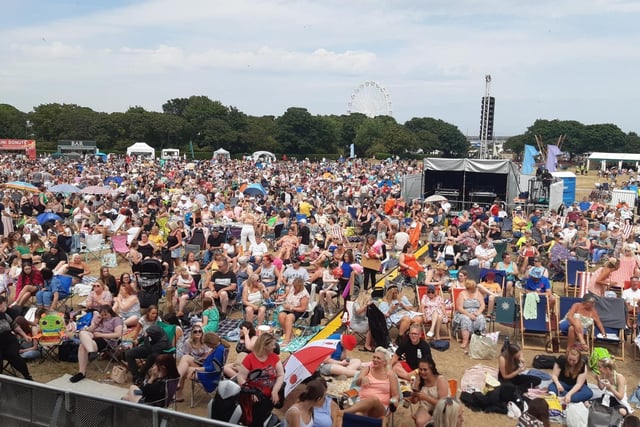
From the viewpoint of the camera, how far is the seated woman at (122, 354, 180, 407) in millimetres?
5203

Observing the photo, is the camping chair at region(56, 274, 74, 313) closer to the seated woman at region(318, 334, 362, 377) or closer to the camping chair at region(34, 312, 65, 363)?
the camping chair at region(34, 312, 65, 363)

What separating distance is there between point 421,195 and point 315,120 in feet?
219

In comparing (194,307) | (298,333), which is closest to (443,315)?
(298,333)

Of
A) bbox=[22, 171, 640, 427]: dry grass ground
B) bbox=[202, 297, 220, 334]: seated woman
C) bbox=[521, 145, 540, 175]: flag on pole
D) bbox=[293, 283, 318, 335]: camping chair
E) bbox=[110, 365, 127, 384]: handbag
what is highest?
bbox=[521, 145, 540, 175]: flag on pole

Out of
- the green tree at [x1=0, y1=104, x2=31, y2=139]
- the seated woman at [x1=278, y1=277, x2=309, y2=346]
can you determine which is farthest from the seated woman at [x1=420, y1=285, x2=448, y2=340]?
the green tree at [x1=0, y1=104, x2=31, y2=139]

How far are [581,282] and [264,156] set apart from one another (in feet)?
A: 187

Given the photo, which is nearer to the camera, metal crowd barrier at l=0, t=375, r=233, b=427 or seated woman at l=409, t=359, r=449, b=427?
metal crowd barrier at l=0, t=375, r=233, b=427

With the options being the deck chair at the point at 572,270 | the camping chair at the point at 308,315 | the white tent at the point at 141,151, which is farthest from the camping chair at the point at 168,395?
the white tent at the point at 141,151

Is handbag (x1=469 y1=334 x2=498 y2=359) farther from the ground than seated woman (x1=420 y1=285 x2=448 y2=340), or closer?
closer

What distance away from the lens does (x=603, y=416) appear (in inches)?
208

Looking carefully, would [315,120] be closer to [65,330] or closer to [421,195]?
[421,195]

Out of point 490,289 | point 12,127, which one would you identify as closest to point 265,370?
point 490,289

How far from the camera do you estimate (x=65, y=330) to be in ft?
23.5

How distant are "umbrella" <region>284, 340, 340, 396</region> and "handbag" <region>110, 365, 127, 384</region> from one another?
7.14ft
